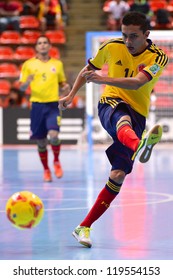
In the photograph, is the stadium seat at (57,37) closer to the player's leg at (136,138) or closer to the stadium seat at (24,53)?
the stadium seat at (24,53)

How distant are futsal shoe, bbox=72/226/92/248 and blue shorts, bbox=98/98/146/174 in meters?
0.60

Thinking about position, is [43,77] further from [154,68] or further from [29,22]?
[29,22]

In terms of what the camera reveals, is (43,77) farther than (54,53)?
No

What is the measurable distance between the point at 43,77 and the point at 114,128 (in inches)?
241

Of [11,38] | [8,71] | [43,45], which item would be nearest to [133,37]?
[43,45]

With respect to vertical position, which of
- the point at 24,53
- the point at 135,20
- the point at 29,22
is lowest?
the point at 24,53

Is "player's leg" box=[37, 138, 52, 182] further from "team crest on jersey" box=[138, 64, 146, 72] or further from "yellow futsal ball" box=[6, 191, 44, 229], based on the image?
"yellow futsal ball" box=[6, 191, 44, 229]

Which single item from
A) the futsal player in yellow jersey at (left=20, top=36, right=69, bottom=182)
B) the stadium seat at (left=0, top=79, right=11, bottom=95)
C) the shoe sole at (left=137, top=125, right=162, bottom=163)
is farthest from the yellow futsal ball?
the stadium seat at (left=0, top=79, right=11, bottom=95)

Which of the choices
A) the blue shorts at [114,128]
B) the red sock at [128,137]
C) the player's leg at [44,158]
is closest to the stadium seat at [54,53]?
the player's leg at [44,158]

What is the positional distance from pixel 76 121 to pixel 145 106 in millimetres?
13603

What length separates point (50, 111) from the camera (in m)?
12.6

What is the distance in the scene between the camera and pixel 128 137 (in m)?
6.62

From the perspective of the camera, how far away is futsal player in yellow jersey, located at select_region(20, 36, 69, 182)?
12.5 metres
